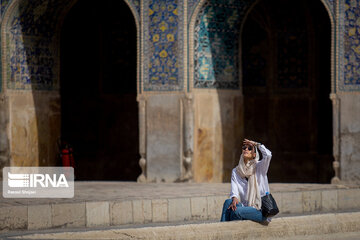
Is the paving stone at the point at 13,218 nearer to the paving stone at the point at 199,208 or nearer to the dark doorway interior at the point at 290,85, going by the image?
the paving stone at the point at 199,208

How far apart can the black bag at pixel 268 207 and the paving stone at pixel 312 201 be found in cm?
295

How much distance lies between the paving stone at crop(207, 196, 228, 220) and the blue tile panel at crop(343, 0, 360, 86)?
135 inches

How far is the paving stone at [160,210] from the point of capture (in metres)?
9.66

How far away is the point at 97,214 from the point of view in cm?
920

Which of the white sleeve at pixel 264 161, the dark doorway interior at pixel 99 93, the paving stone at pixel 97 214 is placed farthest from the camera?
the dark doorway interior at pixel 99 93

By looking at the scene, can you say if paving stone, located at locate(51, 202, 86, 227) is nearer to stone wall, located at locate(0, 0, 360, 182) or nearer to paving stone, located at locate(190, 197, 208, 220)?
paving stone, located at locate(190, 197, 208, 220)

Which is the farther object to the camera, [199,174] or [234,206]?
[199,174]

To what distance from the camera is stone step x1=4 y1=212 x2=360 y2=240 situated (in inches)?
277

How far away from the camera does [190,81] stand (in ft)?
43.0

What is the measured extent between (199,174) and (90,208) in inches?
173

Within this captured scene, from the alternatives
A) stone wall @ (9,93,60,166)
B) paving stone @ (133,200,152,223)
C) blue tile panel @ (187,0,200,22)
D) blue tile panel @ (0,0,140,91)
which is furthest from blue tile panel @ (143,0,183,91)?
paving stone @ (133,200,152,223)

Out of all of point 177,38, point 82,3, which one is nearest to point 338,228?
point 177,38

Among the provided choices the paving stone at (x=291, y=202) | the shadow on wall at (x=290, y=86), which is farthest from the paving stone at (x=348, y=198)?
the shadow on wall at (x=290, y=86)

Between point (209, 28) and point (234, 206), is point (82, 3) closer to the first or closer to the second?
point (209, 28)
